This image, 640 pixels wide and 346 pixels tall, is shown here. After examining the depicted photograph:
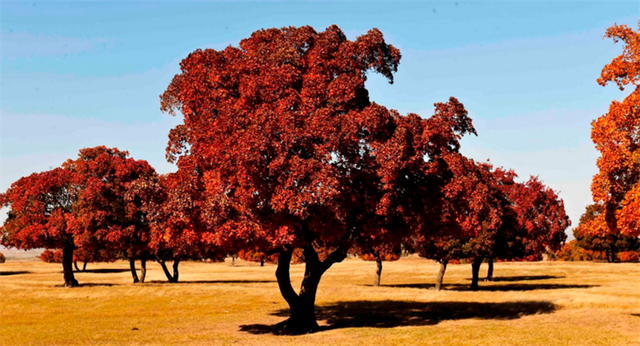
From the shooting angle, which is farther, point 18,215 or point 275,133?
point 18,215

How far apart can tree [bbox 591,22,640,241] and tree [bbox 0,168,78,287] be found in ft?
151

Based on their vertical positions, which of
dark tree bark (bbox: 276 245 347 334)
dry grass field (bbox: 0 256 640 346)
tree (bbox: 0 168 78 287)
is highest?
tree (bbox: 0 168 78 287)

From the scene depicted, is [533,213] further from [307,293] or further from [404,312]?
[307,293]

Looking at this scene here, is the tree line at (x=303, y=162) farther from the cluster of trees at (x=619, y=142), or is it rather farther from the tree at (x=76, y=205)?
the tree at (x=76, y=205)

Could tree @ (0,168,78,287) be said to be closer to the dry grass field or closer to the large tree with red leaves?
the dry grass field

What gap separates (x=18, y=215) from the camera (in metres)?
58.7

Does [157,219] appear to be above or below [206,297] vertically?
above

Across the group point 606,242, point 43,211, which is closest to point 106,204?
point 43,211

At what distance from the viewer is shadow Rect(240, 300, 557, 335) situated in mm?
32781

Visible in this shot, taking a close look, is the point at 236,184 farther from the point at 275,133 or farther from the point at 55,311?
the point at 55,311

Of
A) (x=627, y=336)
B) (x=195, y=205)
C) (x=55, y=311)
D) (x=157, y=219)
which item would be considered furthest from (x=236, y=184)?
(x=55, y=311)

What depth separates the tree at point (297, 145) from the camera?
25453 mm

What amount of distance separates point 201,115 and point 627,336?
879 inches

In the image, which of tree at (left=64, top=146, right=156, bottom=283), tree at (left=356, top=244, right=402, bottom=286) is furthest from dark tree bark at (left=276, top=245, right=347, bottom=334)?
tree at (left=64, top=146, right=156, bottom=283)
